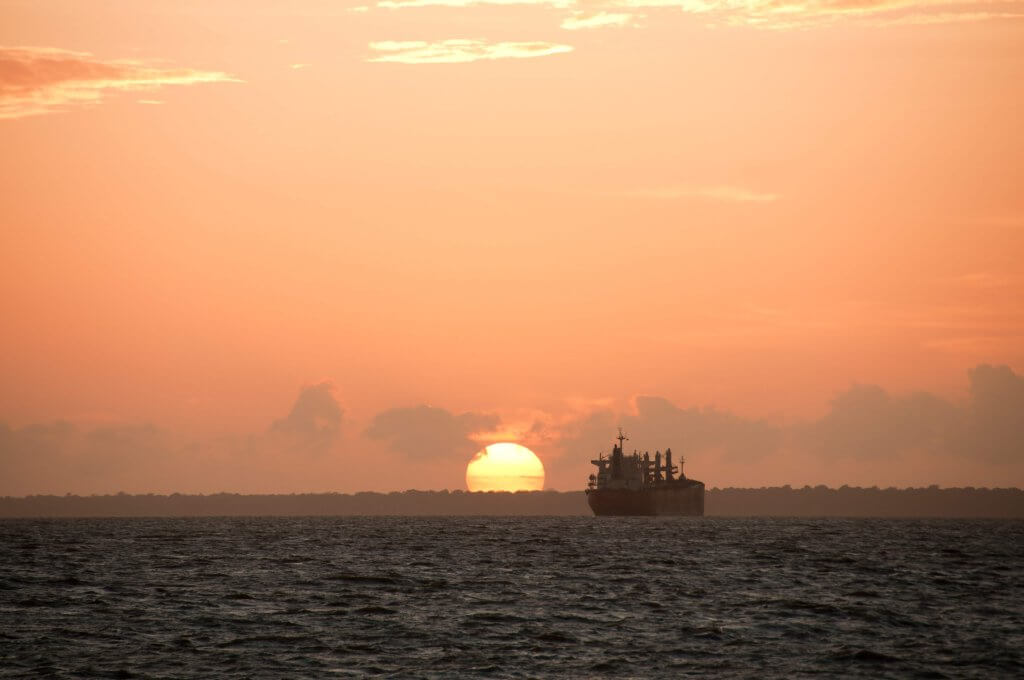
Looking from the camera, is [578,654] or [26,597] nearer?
[578,654]

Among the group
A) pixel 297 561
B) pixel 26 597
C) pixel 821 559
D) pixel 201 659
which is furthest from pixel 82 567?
pixel 821 559

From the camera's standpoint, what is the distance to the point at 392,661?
4044 cm

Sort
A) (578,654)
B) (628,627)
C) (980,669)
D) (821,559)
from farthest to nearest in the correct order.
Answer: (821,559) → (628,627) → (578,654) → (980,669)

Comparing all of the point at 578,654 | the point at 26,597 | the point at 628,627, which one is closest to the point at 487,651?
the point at 578,654

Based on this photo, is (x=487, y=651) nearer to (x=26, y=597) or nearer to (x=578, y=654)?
(x=578, y=654)

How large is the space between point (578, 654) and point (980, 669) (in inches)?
502

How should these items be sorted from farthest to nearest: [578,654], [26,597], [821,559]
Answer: [821,559], [26,597], [578,654]

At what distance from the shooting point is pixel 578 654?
42125 millimetres

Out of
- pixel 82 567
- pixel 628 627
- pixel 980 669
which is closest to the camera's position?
pixel 980 669

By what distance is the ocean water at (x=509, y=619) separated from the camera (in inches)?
1567

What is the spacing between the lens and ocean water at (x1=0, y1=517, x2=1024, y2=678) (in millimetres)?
39812

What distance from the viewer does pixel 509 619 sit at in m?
51.6

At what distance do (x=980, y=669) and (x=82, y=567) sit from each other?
6286cm

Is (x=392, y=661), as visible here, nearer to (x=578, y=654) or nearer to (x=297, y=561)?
(x=578, y=654)
